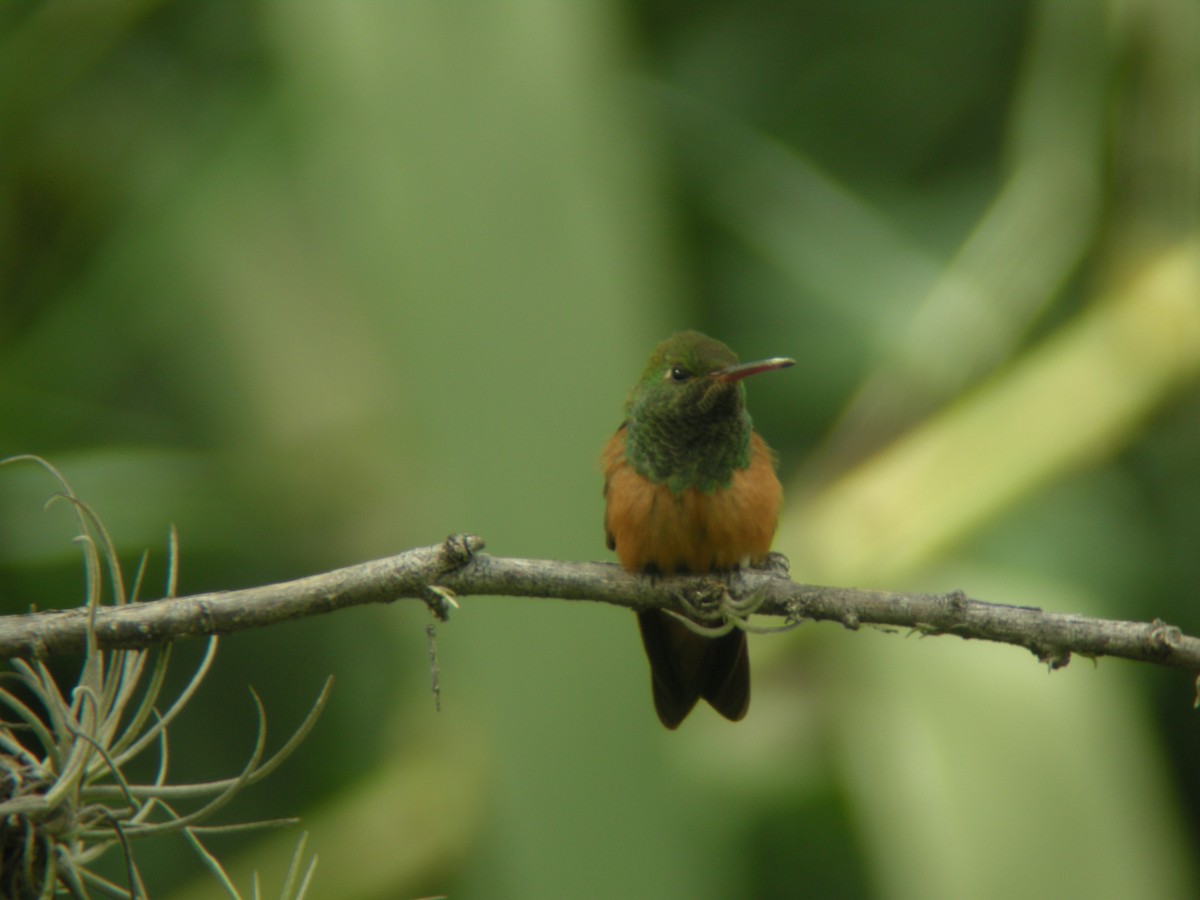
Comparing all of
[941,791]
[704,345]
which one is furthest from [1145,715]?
[704,345]

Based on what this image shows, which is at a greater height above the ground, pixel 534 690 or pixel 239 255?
pixel 239 255

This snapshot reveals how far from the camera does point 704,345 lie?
3459 mm


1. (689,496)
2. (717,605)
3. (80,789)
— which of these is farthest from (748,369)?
(80,789)

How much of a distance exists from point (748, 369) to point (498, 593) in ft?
3.84

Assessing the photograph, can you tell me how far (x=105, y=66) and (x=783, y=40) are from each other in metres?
3.16

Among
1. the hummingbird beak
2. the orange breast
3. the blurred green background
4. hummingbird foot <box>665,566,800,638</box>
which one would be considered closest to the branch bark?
hummingbird foot <box>665,566,800,638</box>

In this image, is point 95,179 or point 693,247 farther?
point 693,247

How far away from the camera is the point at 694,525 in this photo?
3.16 m

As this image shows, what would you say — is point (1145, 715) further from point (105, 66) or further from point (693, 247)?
point (105, 66)

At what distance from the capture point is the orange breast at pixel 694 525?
3.11 m

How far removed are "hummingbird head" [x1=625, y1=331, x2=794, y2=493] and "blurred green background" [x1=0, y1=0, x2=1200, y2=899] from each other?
0.79 ft

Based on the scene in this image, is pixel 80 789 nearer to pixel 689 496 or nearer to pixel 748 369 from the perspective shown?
pixel 748 369

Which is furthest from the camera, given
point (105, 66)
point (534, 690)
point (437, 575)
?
→ point (105, 66)

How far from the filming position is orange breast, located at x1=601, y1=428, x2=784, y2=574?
3.11 m
